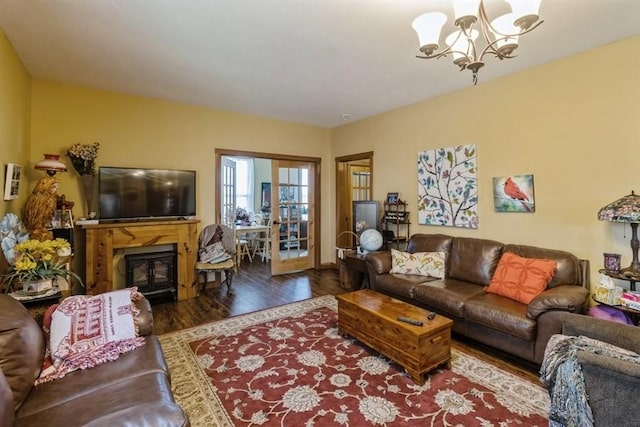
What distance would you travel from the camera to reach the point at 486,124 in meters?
3.54

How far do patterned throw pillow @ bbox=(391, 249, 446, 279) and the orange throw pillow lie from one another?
1.93 ft

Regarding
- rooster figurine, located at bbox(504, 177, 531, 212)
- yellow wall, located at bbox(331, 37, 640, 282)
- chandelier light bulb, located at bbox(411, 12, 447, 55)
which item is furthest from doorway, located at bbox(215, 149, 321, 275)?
chandelier light bulb, located at bbox(411, 12, 447, 55)

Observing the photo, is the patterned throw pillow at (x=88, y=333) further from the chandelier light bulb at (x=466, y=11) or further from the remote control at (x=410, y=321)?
the chandelier light bulb at (x=466, y=11)

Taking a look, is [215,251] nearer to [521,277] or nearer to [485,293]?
[485,293]

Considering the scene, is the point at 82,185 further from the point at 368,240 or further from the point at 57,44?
the point at 368,240

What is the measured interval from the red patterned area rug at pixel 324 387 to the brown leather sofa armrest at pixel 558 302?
1.76 feet

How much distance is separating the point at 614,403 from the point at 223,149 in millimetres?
4747

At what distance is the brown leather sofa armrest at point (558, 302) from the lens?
227 centimetres

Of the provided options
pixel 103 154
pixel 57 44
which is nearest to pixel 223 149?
pixel 103 154

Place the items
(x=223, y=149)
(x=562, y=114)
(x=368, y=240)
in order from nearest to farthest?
(x=562, y=114) < (x=368, y=240) < (x=223, y=149)

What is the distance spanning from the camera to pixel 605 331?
5.45 ft

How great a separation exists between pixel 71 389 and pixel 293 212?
434 centimetres

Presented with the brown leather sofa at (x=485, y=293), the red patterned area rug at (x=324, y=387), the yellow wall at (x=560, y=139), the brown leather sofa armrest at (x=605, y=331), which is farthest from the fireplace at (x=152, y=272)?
the brown leather sofa armrest at (x=605, y=331)

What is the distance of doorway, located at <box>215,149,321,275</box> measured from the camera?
5398 millimetres
